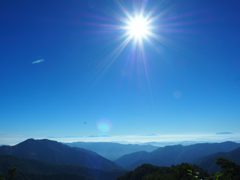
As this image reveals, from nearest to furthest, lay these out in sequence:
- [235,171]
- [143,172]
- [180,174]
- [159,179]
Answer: [235,171]
[180,174]
[159,179]
[143,172]

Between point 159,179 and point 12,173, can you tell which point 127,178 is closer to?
point 159,179

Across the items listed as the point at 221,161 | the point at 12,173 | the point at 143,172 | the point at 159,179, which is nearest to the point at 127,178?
the point at 143,172

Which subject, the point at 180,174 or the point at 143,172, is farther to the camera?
the point at 143,172

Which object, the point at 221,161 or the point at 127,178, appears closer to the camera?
the point at 221,161

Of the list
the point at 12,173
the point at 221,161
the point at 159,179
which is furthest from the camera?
the point at 159,179

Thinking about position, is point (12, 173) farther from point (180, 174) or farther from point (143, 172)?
point (143, 172)

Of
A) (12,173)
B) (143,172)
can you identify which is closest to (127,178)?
(143,172)

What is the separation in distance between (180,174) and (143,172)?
156155mm

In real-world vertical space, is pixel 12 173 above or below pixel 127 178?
above

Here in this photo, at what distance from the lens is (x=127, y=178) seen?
17175 cm

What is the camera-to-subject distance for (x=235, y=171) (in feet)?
75.8

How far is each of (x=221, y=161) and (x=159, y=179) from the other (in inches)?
1263

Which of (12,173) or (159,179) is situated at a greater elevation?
(12,173)

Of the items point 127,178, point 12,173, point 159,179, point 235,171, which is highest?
point 235,171
